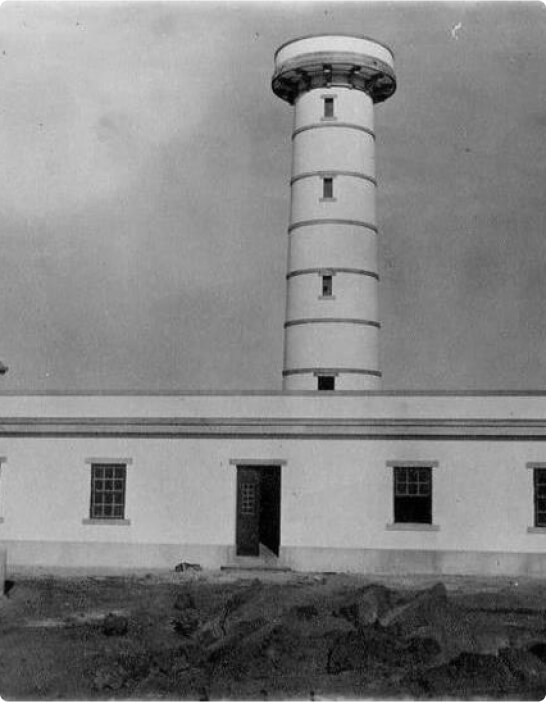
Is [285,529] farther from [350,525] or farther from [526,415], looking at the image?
[526,415]

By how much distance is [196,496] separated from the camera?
2203 cm

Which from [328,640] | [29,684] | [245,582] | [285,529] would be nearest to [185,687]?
[29,684]

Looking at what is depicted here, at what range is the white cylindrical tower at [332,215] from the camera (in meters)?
25.4

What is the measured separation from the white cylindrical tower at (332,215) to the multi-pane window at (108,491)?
5335 mm

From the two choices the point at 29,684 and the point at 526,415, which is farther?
the point at 526,415

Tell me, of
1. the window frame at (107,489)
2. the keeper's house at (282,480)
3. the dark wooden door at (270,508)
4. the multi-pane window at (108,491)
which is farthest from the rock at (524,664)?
the multi-pane window at (108,491)

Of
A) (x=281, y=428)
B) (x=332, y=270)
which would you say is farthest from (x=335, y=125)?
(x=281, y=428)

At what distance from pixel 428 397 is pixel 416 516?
2519 mm

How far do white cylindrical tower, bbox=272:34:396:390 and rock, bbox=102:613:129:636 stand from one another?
1116 cm

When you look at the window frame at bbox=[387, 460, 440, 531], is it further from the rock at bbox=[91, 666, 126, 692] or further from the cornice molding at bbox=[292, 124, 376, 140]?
the rock at bbox=[91, 666, 126, 692]

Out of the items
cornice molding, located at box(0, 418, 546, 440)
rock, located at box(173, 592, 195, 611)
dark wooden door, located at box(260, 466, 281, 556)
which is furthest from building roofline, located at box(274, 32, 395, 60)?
rock, located at box(173, 592, 195, 611)

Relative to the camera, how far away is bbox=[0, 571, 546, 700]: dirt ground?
11805 mm

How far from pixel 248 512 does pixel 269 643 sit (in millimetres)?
8823

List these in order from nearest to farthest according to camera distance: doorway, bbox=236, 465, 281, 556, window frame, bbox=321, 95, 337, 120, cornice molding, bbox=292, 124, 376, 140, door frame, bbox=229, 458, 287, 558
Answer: door frame, bbox=229, 458, 287, 558 < doorway, bbox=236, 465, 281, 556 < cornice molding, bbox=292, 124, 376, 140 < window frame, bbox=321, 95, 337, 120
